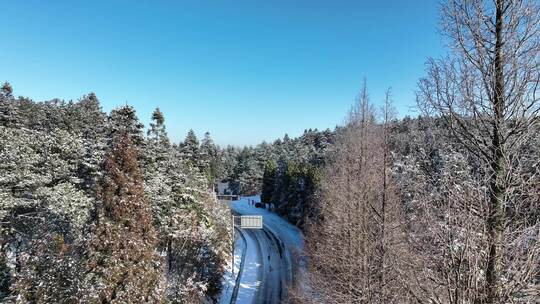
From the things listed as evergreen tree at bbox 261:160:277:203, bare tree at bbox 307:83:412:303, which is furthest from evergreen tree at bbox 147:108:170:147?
evergreen tree at bbox 261:160:277:203

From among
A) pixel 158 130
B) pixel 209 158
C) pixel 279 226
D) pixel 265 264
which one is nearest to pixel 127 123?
pixel 158 130

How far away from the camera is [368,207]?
13.6 m

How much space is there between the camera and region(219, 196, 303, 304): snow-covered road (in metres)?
30.2

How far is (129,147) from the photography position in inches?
513

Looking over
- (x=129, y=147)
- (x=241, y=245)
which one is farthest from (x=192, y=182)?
(x=241, y=245)

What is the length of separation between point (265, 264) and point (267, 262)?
0.64 metres

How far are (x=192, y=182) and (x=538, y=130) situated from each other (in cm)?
2544

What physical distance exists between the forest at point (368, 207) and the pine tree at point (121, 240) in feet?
0.14

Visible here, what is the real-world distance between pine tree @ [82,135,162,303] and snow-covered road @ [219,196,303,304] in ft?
57.7

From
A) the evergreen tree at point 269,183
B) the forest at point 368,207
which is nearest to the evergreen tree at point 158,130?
the forest at point 368,207

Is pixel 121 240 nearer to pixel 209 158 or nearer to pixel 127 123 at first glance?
pixel 127 123

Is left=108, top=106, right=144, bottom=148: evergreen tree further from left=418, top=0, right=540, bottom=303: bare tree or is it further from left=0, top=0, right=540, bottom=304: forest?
left=418, top=0, right=540, bottom=303: bare tree

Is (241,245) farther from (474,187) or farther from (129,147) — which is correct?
A: (474,187)

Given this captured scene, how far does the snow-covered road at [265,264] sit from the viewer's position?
Answer: 30234 mm
